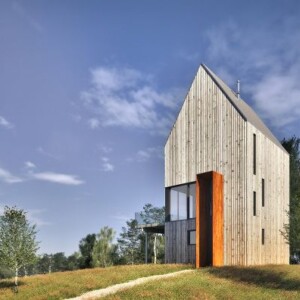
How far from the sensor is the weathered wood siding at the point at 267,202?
30.9m

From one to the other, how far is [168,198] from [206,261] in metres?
5.90

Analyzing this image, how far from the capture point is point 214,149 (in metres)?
32.7

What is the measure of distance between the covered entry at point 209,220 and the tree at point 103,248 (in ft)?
112

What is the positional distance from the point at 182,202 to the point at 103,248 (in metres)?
33.7

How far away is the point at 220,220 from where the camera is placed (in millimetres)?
30953

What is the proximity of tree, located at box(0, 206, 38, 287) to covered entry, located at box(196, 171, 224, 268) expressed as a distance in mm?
10281

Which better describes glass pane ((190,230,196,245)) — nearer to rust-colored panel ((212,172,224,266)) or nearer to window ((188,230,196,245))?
window ((188,230,196,245))

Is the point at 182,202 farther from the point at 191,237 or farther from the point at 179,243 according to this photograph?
the point at 179,243

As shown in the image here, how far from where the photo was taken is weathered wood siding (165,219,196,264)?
32188 millimetres

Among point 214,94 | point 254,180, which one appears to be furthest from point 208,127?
point 254,180

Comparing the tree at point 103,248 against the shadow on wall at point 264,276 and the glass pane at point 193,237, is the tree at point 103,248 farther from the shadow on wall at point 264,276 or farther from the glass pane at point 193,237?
the shadow on wall at point 264,276

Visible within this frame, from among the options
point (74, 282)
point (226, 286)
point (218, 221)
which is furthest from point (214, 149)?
point (74, 282)

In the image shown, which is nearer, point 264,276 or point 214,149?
point 264,276

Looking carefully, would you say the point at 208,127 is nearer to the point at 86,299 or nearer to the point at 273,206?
the point at 273,206
